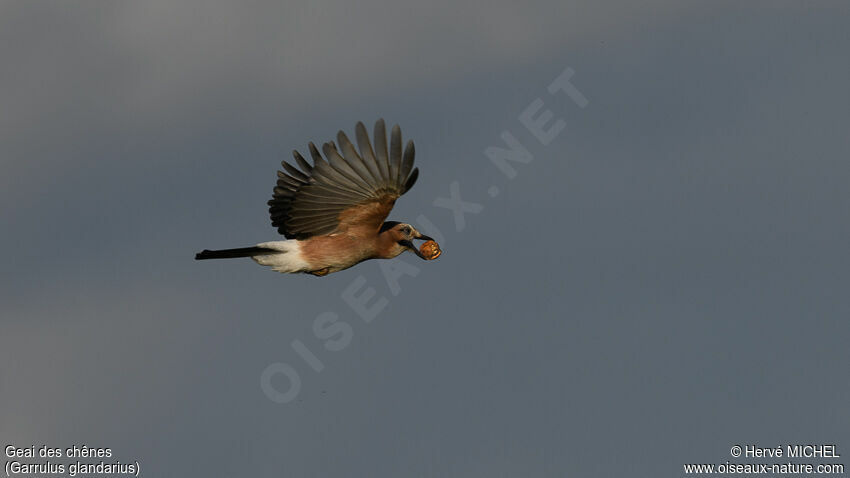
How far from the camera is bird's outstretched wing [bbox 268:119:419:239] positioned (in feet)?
70.8

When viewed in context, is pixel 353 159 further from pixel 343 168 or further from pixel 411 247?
pixel 411 247

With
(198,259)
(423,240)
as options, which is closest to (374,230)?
(423,240)

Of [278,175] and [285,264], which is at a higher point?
[278,175]

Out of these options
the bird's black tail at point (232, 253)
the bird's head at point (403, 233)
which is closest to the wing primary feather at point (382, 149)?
the bird's head at point (403, 233)

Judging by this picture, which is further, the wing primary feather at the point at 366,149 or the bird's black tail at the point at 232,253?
the bird's black tail at the point at 232,253

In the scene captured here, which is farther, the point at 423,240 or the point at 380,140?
the point at 423,240

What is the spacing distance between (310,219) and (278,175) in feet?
4.15

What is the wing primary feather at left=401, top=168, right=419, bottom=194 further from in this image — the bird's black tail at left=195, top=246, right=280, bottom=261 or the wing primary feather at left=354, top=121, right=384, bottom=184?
the bird's black tail at left=195, top=246, right=280, bottom=261

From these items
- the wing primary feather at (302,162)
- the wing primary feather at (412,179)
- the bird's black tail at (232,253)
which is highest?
the wing primary feather at (302,162)

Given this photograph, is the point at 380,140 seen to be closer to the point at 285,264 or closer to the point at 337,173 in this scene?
the point at 337,173

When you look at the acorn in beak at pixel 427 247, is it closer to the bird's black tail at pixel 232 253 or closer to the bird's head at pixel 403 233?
the bird's head at pixel 403 233

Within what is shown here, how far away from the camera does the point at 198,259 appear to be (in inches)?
875

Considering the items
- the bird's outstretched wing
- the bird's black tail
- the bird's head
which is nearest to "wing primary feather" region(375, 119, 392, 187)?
the bird's outstretched wing

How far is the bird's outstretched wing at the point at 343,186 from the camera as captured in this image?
21.6 m
